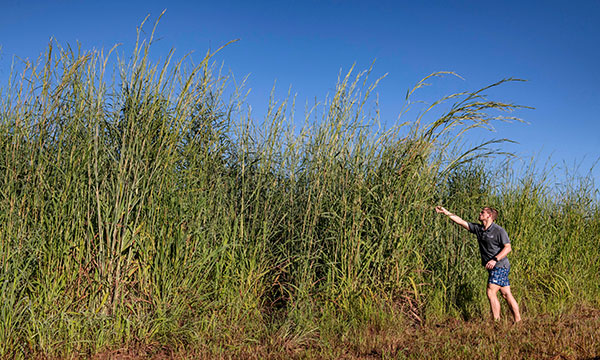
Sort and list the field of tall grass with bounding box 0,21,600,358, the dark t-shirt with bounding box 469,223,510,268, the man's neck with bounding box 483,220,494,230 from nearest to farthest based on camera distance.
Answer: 1. the field of tall grass with bounding box 0,21,600,358
2. the dark t-shirt with bounding box 469,223,510,268
3. the man's neck with bounding box 483,220,494,230

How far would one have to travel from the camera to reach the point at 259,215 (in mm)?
4820

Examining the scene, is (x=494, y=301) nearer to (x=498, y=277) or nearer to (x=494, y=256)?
(x=498, y=277)

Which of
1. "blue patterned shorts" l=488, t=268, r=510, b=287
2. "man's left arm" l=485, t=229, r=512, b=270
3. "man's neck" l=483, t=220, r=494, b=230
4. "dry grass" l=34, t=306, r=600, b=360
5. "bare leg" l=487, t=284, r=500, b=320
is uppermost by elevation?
"man's neck" l=483, t=220, r=494, b=230

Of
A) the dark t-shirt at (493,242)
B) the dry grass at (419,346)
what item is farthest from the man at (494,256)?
the dry grass at (419,346)

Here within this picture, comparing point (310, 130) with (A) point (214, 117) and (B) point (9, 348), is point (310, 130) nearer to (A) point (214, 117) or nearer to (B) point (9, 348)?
(A) point (214, 117)

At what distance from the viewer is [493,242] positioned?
5438 millimetres

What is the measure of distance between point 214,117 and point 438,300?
328 cm

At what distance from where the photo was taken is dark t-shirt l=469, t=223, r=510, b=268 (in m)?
5.39

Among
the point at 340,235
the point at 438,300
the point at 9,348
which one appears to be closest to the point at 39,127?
the point at 9,348

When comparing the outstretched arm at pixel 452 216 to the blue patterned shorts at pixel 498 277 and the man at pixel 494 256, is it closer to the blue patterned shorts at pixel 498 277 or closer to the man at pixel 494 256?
the man at pixel 494 256

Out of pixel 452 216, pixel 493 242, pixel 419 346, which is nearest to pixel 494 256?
pixel 493 242

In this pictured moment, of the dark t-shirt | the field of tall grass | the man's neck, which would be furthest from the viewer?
the man's neck

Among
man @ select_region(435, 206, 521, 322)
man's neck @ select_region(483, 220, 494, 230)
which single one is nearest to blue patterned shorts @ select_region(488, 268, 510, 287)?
man @ select_region(435, 206, 521, 322)

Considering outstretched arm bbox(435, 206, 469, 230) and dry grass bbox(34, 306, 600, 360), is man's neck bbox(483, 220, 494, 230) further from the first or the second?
dry grass bbox(34, 306, 600, 360)
